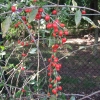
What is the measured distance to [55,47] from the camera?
3.53 ft

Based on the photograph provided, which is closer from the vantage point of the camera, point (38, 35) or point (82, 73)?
point (38, 35)

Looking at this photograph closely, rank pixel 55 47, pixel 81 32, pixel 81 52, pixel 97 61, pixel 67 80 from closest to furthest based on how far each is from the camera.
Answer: pixel 55 47 < pixel 67 80 < pixel 97 61 < pixel 81 52 < pixel 81 32

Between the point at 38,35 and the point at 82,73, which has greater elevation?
the point at 38,35

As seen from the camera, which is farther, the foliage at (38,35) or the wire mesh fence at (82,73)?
the wire mesh fence at (82,73)

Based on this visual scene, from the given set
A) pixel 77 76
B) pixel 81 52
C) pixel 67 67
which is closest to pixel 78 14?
pixel 77 76

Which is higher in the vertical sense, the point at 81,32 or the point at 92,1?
the point at 92,1

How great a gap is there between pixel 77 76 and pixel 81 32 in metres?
5.43

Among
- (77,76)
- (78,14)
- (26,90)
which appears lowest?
(77,76)

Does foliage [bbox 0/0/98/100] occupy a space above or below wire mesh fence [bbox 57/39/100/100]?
above

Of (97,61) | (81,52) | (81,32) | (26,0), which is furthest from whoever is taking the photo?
(81,32)

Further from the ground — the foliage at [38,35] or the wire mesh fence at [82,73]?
the foliage at [38,35]

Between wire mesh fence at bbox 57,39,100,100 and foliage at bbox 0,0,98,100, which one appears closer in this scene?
foliage at bbox 0,0,98,100

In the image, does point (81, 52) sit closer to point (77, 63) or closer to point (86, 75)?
point (77, 63)

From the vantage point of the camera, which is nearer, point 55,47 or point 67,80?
point 55,47
